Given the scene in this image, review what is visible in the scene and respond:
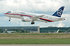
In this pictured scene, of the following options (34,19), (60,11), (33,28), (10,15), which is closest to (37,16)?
(34,19)

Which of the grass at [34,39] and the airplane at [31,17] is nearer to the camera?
the grass at [34,39]

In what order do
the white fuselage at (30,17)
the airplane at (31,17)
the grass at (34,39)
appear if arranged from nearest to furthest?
the grass at (34,39)
the airplane at (31,17)
the white fuselage at (30,17)

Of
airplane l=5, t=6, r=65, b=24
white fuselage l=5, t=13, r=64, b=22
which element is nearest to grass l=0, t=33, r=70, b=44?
airplane l=5, t=6, r=65, b=24

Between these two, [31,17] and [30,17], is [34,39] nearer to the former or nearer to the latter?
[31,17]

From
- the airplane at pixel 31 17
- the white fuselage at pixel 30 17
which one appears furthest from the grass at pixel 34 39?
the white fuselage at pixel 30 17

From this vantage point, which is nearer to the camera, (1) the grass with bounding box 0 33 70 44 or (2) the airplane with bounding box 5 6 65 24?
(1) the grass with bounding box 0 33 70 44

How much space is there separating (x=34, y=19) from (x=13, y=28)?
4892 cm

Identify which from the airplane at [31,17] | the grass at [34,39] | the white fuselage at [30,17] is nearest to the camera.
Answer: the grass at [34,39]

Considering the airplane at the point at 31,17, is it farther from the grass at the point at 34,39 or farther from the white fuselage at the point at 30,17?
the grass at the point at 34,39

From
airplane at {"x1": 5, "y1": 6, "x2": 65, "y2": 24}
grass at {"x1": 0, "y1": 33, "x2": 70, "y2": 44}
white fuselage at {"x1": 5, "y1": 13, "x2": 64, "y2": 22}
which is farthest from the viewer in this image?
white fuselage at {"x1": 5, "y1": 13, "x2": 64, "y2": 22}

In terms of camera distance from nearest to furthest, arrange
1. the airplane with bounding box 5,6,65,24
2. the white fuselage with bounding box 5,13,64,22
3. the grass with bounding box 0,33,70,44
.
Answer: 1. the grass with bounding box 0,33,70,44
2. the airplane with bounding box 5,6,65,24
3. the white fuselage with bounding box 5,13,64,22

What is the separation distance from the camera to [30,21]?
10312 centimetres

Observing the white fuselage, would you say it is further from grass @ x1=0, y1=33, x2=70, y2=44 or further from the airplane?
grass @ x1=0, y1=33, x2=70, y2=44

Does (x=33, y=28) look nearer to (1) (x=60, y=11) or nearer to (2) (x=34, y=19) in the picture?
(1) (x=60, y=11)
